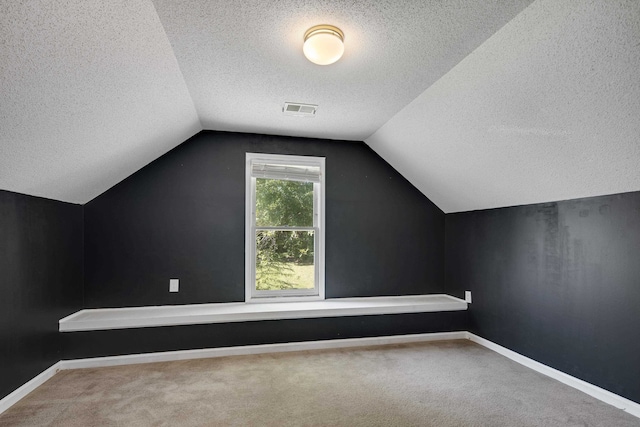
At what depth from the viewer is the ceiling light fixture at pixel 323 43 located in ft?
6.69

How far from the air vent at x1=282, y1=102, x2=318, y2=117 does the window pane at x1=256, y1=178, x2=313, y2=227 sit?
1.03 metres

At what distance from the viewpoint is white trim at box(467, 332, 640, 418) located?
8.15ft

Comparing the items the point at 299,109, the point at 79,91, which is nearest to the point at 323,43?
the point at 299,109

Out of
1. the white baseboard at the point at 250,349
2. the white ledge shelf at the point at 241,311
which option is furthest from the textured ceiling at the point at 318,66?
the white baseboard at the point at 250,349

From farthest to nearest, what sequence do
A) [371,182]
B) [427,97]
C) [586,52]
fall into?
[371,182], [427,97], [586,52]

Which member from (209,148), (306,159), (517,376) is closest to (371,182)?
(306,159)

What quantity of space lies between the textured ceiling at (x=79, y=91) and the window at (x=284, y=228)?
3.89 ft

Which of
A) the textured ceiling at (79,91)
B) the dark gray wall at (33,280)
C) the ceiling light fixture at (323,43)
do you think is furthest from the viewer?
the dark gray wall at (33,280)

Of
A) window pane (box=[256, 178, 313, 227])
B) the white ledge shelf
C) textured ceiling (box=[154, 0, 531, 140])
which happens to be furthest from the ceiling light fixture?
the white ledge shelf

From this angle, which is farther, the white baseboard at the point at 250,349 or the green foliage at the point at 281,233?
the green foliage at the point at 281,233

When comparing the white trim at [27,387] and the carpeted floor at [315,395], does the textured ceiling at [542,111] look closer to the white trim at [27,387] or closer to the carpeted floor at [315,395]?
the carpeted floor at [315,395]

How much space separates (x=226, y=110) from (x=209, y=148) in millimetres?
779

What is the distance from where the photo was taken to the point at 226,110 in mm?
3389

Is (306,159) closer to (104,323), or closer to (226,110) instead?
(226,110)
